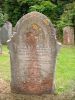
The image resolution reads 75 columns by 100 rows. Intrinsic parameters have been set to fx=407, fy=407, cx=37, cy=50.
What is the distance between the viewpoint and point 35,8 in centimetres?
2977

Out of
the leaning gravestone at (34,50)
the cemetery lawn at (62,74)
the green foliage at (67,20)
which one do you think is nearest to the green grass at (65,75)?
the cemetery lawn at (62,74)

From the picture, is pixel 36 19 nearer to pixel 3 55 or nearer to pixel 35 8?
pixel 3 55

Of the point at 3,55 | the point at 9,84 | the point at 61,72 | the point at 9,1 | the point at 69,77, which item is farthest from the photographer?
the point at 9,1

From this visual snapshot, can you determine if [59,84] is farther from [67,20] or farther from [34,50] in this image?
[67,20]

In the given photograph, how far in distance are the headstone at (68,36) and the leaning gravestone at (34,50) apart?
1566 centimetres

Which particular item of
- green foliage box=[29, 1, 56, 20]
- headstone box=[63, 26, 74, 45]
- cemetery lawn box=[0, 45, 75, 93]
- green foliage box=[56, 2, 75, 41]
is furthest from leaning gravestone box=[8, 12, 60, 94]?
green foliage box=[29, 1, 56, 20]

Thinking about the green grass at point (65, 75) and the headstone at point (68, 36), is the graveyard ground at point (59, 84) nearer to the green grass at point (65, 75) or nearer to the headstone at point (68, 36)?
the green grass at point (65, 75)

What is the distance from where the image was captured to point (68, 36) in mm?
25062

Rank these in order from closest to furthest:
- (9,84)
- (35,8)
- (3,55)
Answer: (9,84) < (3,55) < (35,8)

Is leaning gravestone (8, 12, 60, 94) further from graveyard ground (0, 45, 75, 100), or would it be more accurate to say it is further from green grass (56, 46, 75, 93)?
green grass (56, 46, 75, 93)

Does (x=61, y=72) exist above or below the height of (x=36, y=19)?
below

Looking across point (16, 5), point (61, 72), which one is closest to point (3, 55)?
point (61, 72)

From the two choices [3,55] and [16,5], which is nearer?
[3,55]

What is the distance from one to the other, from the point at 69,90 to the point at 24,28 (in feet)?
5.95
